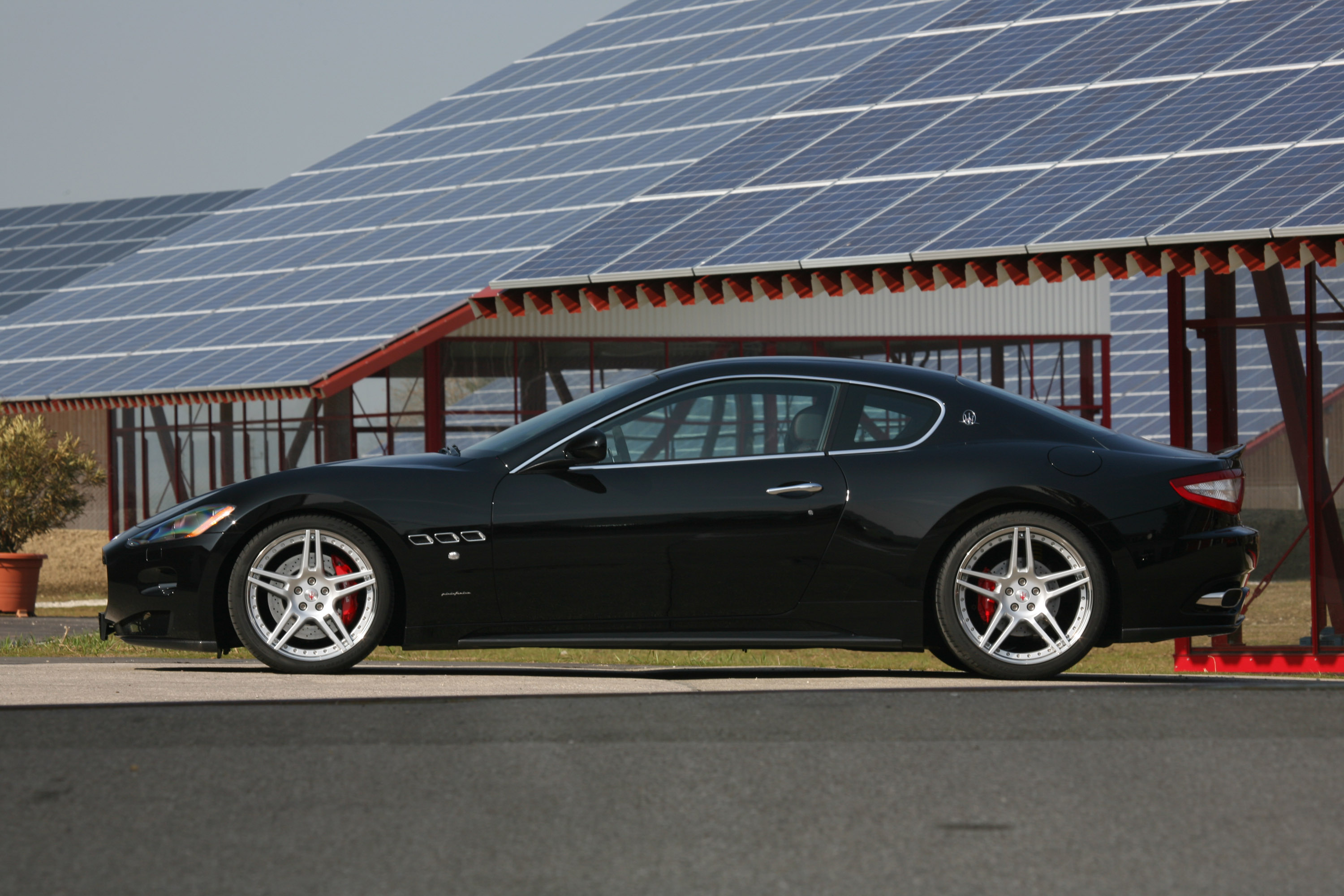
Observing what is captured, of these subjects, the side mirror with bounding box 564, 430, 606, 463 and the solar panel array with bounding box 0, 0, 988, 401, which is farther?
the solar panel array with bounding box 0, 0, 988, 401

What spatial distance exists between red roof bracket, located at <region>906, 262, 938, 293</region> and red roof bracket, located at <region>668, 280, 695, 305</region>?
2271 millimetres

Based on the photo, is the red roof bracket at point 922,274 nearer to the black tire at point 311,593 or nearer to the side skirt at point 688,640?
the side skirt at point 688,640

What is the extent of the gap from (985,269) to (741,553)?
19.3 ft

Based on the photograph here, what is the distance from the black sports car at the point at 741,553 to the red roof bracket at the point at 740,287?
6.99m

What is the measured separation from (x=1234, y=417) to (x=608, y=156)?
44.7 feet

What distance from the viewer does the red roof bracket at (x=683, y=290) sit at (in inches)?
587

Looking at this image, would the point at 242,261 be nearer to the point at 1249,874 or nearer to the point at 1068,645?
the point at 1068,645

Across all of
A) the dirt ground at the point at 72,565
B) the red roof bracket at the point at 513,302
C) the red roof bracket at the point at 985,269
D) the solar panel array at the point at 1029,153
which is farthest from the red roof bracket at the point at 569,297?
the dirt ground at the point at 72,565

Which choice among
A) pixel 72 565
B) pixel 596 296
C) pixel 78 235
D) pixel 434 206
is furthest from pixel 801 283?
pixel 78 235

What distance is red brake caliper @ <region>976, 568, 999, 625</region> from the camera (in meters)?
7.51

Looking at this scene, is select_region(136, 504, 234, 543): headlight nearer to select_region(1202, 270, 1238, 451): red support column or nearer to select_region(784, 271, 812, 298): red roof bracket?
select_region(1202, 270, 1238, 451): red support column

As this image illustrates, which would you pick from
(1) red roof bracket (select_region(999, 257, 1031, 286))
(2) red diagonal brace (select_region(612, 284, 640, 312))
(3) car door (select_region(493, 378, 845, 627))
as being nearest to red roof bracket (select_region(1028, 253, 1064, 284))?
(1) red roof bracket (select_region(999, 257, 1031, 286))

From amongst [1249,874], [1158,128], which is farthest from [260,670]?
[1158,128]

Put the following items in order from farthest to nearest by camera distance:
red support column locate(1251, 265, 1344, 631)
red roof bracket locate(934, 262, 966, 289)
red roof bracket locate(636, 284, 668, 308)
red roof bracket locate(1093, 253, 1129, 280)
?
red roof bracket locate(636, 284, 668, 308) < red roof bracket locate(934, 262, 966, 289) < red roof bracket locate(1093, 253, 1129, 280) < red support column locate(1251, 265, 1344, 631)
